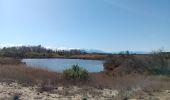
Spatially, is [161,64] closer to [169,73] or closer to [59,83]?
[169,73]

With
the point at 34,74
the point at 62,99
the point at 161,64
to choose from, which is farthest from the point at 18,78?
the point at 161,64

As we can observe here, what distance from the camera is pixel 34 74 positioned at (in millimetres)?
23031

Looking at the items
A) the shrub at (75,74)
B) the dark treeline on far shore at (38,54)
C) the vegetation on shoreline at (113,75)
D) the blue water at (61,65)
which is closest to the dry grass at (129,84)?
the vegetation on shoreline at (113,75)

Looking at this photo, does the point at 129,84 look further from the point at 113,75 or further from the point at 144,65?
the point at 144,65

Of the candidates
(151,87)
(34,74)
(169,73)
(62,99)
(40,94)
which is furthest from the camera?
(169,73)

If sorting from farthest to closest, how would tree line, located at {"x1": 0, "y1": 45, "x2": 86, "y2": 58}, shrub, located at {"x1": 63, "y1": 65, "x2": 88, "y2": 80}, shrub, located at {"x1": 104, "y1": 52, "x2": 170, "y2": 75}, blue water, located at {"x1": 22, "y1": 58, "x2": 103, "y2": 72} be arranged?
1. tree line, located at {"x1": 0, "y1": 45, "x2": 86, "y2": 58}
2. blue water, located at {"x1": 22, "y1": 58, "x2": 103, "y2": 72}
3. shrub, located at {"x1": 104, "y1": 52, "x2": 170, "y2": 75}
4. shrub, located at {"x1": 63, "y1": 65, "x2": 88, "y2": 80}

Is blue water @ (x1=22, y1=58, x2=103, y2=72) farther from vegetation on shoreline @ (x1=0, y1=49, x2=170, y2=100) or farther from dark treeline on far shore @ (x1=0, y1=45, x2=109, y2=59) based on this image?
dark treeline on far shore @ (x1=0, y1=45, x2=109, y2=59)

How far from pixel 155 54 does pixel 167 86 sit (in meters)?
14.4

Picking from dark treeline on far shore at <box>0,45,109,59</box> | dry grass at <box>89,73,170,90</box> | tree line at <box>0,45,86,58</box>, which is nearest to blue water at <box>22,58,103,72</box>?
dry grass at <box>89,73,170,90</box>

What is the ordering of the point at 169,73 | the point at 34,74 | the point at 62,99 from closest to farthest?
the point at 62,99 < the point at 34,74 < the point at 169,73

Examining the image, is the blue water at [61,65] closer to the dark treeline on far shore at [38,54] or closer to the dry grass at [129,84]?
the dry grass at [129,84]

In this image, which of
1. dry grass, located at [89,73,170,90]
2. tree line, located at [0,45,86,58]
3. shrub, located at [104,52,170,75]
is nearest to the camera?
dry grass, located at [89,73,170,90]

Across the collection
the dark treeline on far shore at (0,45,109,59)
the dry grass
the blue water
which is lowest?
the dry grass

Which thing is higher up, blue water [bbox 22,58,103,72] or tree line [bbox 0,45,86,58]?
tree line [bbox 0,45,86,58]
